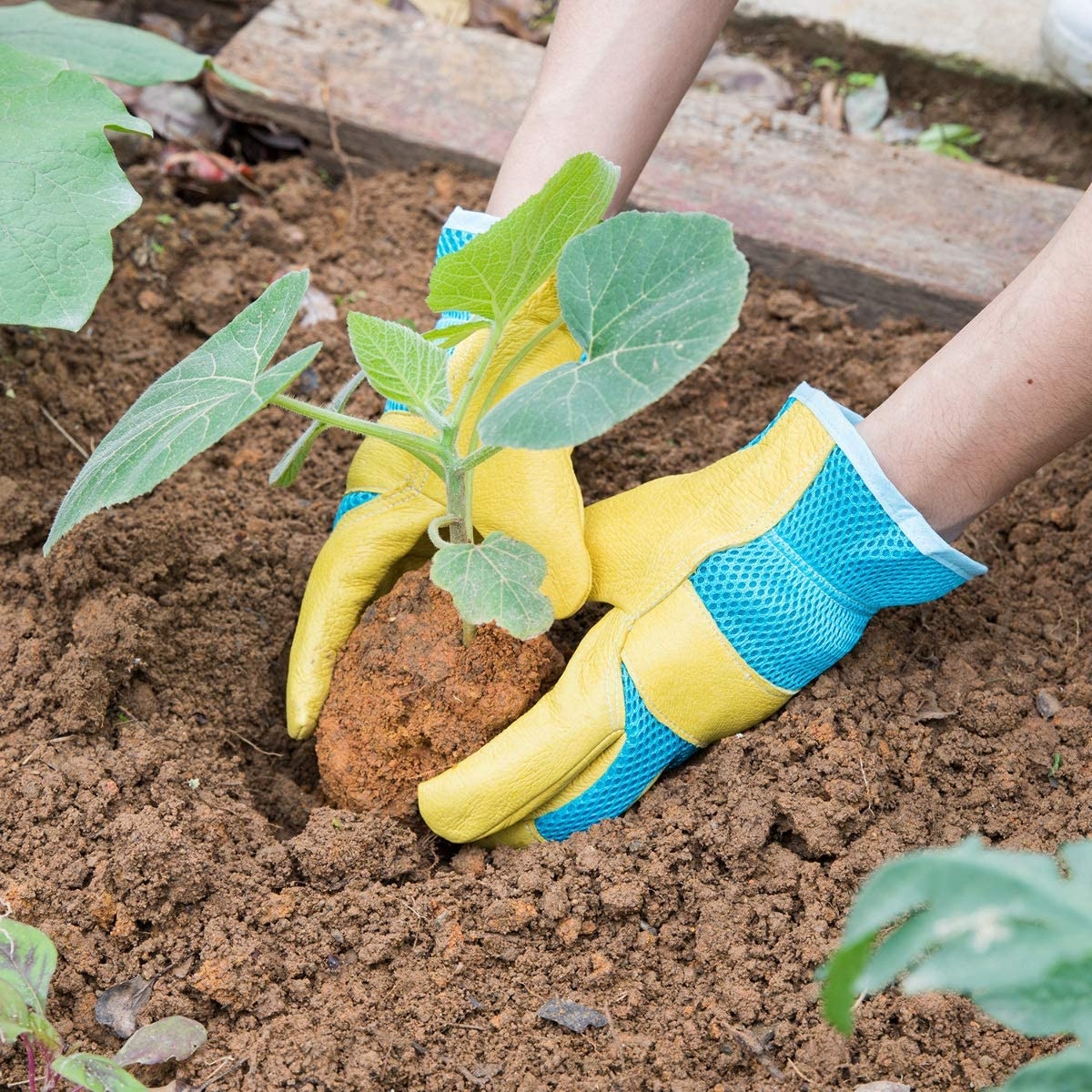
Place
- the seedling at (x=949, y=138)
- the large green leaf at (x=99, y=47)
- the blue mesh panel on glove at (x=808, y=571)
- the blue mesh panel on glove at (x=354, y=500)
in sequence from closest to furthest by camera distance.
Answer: the blue mesh panel on glove at (x=808, y=571) < the blue mesh panel on glove at (x=354, y=500) < the large green leaf at (x=99, y=47) < the seedling at (x=949, y=138)

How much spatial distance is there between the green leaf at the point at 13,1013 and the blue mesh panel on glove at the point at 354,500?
0.80m

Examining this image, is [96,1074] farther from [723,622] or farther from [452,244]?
[452,244]

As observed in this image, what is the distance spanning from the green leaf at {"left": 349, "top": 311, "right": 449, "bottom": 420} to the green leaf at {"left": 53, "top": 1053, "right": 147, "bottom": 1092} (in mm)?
724

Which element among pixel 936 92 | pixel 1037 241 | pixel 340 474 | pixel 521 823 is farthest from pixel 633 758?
pixel 936 92

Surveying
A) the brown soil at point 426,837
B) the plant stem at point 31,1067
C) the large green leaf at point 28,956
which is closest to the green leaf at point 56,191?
the brown soil at point 426,837

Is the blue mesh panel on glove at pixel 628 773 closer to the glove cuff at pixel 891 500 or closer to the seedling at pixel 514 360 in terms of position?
the seedling at pixel 514 360

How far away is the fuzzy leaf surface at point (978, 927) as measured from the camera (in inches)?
22.6

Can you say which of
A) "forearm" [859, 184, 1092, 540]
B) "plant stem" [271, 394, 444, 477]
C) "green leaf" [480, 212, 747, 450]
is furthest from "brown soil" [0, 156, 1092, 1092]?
"green leaf" [480, 212, 747, 450]

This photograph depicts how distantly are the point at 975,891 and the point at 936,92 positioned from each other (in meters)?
2.63

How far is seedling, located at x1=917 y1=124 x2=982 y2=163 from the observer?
103 inches

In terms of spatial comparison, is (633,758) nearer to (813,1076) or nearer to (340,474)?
(813,1076)

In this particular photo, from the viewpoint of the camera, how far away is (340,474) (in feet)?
6.39

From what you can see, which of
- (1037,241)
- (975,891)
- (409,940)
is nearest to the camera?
(975,891)

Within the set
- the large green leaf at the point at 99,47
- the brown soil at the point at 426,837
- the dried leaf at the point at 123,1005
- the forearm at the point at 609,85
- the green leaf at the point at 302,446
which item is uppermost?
the forearm at the point at 609,85
